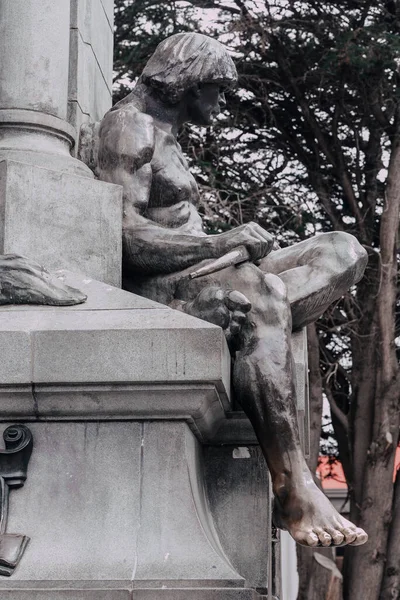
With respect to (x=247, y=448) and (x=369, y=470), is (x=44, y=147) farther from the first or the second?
(x=369, y=470)

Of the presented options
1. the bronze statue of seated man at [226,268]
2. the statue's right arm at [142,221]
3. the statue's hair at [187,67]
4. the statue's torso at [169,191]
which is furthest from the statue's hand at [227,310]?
the statue's hair at [187,67]

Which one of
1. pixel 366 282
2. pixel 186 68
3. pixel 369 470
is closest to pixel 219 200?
pixel 366 282

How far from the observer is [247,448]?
5410 mm

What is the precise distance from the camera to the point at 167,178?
233 inches

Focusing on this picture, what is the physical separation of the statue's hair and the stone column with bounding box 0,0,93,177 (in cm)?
44

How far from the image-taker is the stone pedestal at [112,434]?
4582 mm

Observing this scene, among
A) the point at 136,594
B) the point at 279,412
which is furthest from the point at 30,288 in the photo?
the point at 136,594

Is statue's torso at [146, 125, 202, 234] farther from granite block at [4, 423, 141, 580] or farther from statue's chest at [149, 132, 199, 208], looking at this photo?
granite block at [4, 423, 141, 580]

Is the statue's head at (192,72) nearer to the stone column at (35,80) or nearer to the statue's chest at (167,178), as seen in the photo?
the statue's chest at (167,178)

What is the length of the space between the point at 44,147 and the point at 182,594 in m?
2.30

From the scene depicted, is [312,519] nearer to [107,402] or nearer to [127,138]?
[107,402]

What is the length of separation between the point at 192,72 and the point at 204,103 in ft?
0.60

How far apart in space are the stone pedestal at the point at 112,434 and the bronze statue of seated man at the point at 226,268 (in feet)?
0.79

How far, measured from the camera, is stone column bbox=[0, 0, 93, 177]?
588 centimetres
